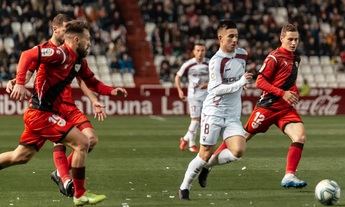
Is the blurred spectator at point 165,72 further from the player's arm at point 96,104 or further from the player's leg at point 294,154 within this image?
the player's arm at point 96,104

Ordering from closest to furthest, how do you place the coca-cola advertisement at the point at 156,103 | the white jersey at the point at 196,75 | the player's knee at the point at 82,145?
the player's knee at the point at 82,145, the white jersey at the point at 196,75, the coca-cola advertisement at the point at 156,103

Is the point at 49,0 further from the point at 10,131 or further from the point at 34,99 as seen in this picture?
the point at 34,99

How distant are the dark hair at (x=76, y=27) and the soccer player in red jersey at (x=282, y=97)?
2.73 metres

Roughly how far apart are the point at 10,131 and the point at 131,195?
450 inches

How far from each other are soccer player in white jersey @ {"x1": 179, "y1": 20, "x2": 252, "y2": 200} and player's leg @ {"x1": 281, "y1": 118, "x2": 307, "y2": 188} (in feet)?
3.41

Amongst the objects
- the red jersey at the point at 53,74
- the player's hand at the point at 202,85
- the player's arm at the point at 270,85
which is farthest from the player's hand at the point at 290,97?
the player's hand at the point at 202,85

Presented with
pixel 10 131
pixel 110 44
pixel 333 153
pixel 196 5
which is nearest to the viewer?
pixel 333 153

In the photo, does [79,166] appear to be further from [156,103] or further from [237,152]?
[156,103]

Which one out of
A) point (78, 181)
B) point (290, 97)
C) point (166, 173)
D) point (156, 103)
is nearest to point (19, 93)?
point (78, 181)

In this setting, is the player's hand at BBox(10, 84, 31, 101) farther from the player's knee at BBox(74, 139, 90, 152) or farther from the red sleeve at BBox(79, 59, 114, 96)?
the red sleeve at BBox(79, 59, 114, 96)

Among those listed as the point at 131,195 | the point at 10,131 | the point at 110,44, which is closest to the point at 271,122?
the point at 131,195

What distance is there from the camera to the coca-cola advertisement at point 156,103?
29.9 m

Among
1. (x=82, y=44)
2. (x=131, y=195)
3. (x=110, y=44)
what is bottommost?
(x=110, y=44)

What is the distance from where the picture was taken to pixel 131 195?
37.7ft
